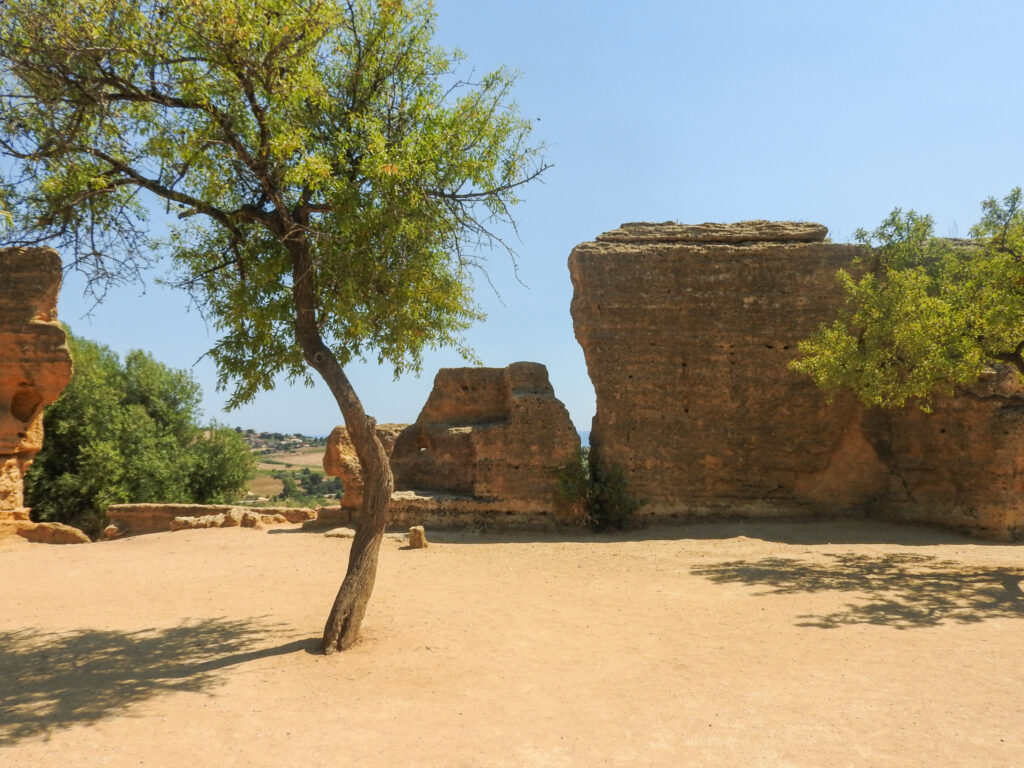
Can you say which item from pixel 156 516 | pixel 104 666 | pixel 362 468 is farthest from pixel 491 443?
pixel 156 516

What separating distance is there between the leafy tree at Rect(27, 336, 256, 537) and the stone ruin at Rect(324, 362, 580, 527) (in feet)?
32.7

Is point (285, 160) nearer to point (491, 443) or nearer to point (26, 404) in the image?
point (491, 443)

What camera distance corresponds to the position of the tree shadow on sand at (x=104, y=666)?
4805 millimetres

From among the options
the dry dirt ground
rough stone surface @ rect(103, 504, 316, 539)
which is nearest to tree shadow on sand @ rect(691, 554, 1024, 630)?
the dry dirt ground

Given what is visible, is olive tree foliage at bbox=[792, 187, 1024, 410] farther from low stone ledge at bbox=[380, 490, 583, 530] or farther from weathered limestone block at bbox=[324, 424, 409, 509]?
weathered limestone block at bbox=[324, 424, 409, 509]

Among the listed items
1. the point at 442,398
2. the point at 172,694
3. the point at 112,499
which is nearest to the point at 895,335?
the point at 442,398

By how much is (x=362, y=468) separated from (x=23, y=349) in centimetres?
1071

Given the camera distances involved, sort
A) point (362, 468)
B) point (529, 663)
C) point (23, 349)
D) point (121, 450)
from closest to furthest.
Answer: point (529, 663) → point (362, 468) → point (23, 349) → point (121, 450)

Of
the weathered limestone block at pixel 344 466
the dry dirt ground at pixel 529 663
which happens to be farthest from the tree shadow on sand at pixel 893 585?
the weathered limestone block at pixel 344 466

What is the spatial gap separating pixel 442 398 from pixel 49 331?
307 inches

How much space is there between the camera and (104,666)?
19.1 feet

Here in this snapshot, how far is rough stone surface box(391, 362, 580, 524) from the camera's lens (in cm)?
1266

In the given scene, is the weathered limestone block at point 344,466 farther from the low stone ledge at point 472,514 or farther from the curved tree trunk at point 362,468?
the curved tree trunk at point 362,468

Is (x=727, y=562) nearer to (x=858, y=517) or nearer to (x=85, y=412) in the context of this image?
(x=858, y=517)
